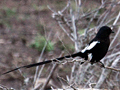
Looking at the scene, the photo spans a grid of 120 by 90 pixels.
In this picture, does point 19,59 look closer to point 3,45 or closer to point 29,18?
point 3,45

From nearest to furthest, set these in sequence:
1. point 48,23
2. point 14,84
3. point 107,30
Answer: point 107,30 → point 14,84 → point 48,23

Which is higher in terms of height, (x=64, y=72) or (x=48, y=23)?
(x=48, y=23)

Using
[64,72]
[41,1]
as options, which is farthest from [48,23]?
[64,72]

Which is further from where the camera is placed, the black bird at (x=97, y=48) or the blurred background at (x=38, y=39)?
the blurred background at (x=38, y=39)

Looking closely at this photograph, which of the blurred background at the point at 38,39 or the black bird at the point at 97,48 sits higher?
the black bird at the point at 97,48

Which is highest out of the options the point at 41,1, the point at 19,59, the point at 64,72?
the point at 41,1

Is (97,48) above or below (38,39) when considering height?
above

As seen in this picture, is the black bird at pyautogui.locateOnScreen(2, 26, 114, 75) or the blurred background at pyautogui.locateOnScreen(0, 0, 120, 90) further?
the blurred background at pyautogui.locateOnScreen(0, 0, 120, 90)

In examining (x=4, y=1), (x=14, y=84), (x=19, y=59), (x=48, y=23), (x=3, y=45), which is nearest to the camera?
(x=14, y=84)

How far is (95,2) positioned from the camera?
7.71 m

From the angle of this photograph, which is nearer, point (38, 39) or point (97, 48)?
point (97, 48)

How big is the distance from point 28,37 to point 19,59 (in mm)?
1055

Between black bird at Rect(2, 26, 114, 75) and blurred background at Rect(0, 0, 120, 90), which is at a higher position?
black bird at Rect(2, 26, 114, 75)

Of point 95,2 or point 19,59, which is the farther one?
point 95,2
